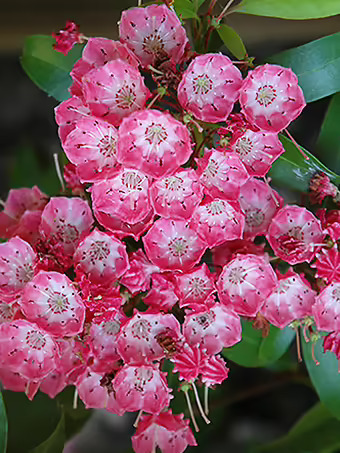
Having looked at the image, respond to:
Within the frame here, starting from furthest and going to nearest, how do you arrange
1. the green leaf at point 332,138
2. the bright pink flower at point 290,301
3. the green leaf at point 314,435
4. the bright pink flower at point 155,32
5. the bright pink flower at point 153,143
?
the green leaf at point 314,435, the green leaf at point 332,138, the bright pink flower at point 290,301, the bright pink flower at point 155,32, the bright pink flower at point 153,143

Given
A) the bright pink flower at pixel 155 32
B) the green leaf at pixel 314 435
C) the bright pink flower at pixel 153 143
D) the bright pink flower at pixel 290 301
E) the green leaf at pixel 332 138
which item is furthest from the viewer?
the green leaf at pixel 314 435

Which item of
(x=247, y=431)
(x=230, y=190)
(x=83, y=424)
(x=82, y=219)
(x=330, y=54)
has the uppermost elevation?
(x=330, y=54)

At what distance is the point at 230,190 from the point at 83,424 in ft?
2.39

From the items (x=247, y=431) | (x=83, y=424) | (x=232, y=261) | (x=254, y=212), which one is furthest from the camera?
(x=247, y=431)

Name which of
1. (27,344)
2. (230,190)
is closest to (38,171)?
(27,344)

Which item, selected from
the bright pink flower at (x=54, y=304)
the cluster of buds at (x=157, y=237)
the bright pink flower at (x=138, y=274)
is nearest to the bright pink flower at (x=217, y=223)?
the cluster of buds at (x=157, y=237)

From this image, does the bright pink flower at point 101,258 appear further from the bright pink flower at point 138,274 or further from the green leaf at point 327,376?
the green leaf at point 327,376

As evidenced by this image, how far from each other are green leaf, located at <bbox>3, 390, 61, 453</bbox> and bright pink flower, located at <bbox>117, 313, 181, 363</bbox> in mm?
382

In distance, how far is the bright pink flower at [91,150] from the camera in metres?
0.81

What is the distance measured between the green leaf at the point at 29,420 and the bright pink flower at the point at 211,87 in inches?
28.5

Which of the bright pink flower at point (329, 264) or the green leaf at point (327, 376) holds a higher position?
the bright pink flower at point (329, 264)

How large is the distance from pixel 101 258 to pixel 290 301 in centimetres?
33

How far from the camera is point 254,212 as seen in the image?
99 centimetres

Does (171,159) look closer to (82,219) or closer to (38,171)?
(82,219)
